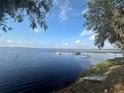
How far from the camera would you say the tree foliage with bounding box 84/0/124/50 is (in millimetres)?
30359

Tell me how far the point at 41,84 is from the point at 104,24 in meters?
15.2

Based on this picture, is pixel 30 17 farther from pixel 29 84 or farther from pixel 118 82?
pixel 29 84

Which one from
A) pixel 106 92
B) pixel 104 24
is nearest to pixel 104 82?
pixel 106 92

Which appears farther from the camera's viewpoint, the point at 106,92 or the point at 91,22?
the point at 91,22

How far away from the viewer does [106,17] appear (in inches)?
1300

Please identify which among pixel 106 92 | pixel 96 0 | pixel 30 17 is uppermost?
pixel 96 0

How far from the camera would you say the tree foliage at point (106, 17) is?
30.4 meters

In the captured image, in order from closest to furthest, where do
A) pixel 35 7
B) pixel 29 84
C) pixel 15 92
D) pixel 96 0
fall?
pixel 35 7
pixel 15 92
pixel 29 84
pixel 96 0

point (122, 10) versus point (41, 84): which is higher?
point (122, 10)

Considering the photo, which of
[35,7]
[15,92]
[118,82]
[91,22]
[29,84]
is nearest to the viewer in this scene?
[35,7]

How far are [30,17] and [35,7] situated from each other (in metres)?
0.89

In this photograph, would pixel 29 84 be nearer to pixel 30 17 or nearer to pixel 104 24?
pixel 104 24

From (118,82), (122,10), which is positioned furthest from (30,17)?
(122,10)

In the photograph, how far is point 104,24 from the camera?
34812 mm
